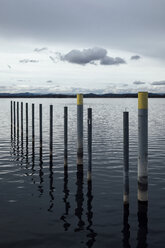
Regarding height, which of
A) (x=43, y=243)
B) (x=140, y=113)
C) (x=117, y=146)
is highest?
(x=140, y=113)

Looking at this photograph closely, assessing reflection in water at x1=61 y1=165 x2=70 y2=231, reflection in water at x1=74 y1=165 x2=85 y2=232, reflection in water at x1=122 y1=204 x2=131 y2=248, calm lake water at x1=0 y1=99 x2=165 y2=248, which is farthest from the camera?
reflection in water at x1=74 y1=165 x2=85 y2=232

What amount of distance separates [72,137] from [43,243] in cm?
2271

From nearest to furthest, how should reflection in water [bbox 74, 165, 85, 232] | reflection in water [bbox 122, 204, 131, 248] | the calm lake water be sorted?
reflection in water [bbox 122, 204, 131, 248]
the calm lake water
reflection in water [bbox 74, 165, 85, 232]

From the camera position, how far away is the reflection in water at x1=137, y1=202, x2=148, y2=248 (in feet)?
29.1

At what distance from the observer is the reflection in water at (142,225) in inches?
349

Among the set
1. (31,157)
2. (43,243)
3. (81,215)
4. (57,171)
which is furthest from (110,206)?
(31,157)

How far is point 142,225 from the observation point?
10.0m

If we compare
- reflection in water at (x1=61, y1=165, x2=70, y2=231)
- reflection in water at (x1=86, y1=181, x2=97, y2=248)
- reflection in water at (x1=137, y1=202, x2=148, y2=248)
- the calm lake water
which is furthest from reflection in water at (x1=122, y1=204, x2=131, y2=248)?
reflection in water at (x1=61, y1=165, x2=70, y2=231)

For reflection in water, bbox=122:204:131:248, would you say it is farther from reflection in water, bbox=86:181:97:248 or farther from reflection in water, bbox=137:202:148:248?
reflection in water, bbox=86:181:97:248

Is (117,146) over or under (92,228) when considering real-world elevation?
over

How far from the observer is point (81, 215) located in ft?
35.5

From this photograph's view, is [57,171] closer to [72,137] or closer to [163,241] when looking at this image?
[163,241]

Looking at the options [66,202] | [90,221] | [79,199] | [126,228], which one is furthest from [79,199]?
[126,228]

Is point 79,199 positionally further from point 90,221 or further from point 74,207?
point 90,221
